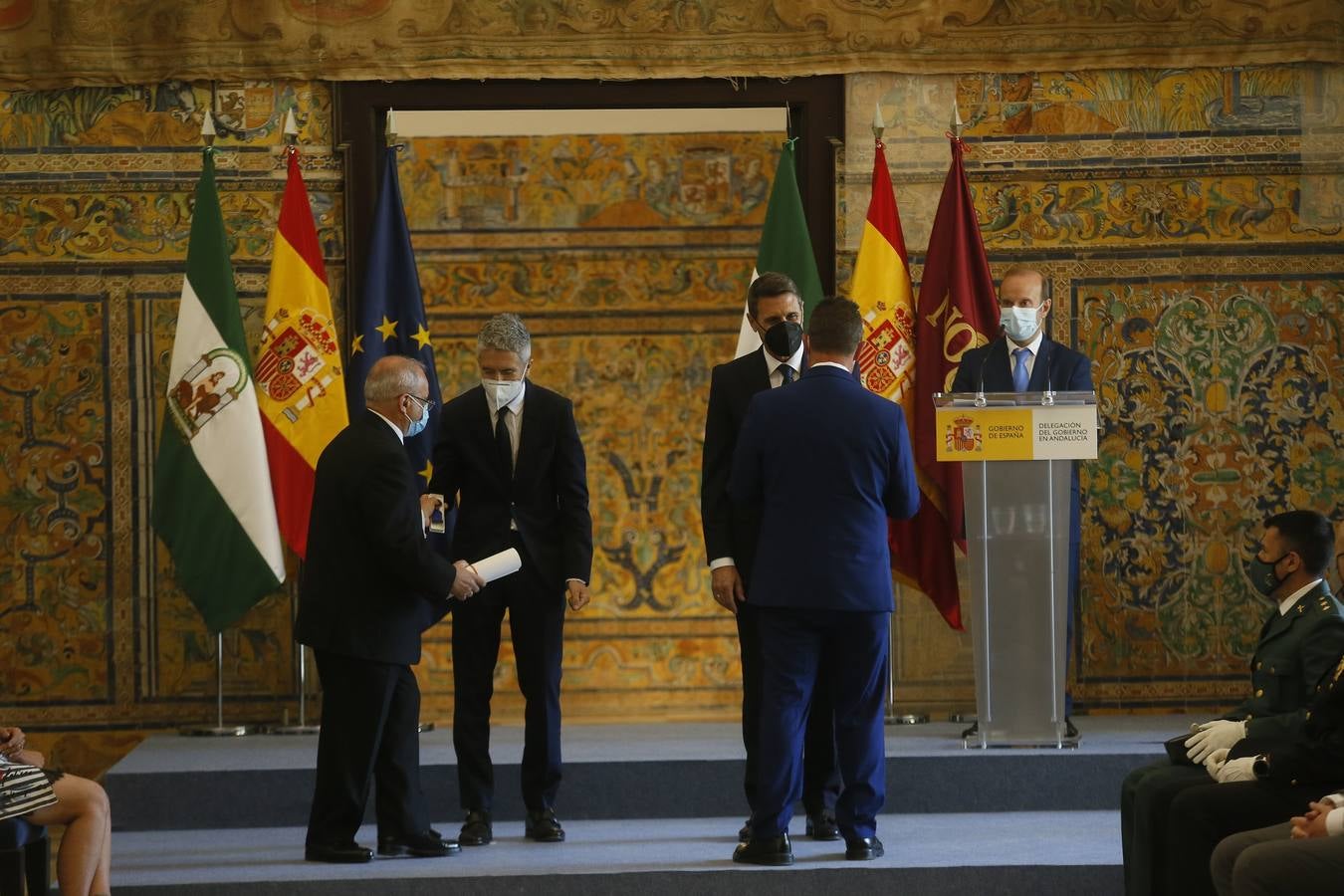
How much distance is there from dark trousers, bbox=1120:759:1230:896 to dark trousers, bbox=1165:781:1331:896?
50 mm

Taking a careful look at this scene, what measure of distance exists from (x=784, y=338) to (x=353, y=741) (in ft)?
5.42

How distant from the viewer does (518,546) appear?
17.3 ft

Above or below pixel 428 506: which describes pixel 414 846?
below

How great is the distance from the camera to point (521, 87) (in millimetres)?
7285

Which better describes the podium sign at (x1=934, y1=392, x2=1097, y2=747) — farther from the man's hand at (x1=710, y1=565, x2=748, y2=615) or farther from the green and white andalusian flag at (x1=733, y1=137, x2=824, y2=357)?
the green and white andalusian flag at (x1=733, y1=137, x2=824, y2=357)

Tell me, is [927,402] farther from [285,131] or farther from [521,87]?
[285,131]

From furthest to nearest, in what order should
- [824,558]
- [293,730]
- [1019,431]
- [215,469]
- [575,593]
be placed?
[293,730] < [215,469] < [1019,431] < [575,593] < [824,558]

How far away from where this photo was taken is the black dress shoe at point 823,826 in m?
5.14

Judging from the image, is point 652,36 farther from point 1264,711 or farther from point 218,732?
point 1264,711

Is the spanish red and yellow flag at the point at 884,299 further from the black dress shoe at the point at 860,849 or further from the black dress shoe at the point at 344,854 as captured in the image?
the black dress shoe at the point at 344,854

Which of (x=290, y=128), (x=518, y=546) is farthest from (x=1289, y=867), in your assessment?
(x=290, y=128)

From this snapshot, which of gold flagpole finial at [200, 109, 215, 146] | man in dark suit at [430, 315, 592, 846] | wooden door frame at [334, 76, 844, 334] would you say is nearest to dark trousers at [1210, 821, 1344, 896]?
man in dark suit at [430, 315, 592, 846]

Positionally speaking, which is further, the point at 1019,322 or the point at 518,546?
the point at 1019,322

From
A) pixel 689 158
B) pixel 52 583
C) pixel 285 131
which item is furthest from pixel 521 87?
pixel 52 583
